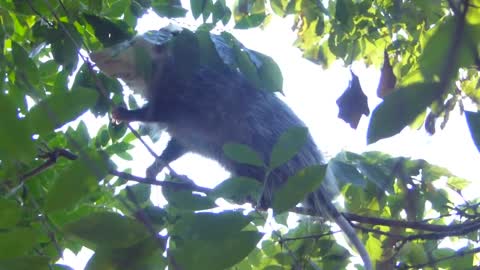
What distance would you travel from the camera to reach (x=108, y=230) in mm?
706

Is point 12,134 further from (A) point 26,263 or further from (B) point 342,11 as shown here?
(B) point 342,11

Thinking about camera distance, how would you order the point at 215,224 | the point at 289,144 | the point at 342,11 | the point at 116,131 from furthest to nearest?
the point at 116,131 < the point at 342,11 < the point at 289,144 < the point at 215,224

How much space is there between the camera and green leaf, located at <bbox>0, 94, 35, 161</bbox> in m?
0.65

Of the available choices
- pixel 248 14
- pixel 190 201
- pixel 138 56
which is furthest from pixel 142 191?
pixel 248 14

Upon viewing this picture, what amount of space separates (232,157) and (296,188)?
15cm

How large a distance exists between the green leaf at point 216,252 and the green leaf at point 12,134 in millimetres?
180

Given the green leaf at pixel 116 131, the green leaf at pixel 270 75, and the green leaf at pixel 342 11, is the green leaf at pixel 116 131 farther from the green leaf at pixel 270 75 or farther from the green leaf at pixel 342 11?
the green leaf at pixel 270 75

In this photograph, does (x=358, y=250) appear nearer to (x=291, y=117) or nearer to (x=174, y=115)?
(x=291, y=117)

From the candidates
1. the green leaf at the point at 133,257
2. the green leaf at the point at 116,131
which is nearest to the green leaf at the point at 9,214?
the green leaf at the point at 133,257

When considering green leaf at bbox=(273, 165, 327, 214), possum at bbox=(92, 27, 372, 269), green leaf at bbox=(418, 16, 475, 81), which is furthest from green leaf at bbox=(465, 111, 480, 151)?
possum at bbox=(92, 27, 372, 269)

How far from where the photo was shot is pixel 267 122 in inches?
116

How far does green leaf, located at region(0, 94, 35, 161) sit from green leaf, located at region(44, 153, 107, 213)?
0.15 ft

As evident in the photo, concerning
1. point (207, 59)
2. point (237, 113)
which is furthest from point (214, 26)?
point (237, 113)

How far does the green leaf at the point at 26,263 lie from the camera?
69 cm
